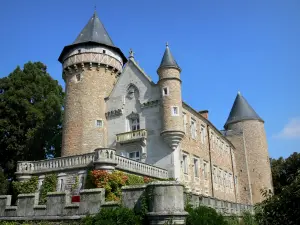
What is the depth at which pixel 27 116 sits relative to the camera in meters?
28.6

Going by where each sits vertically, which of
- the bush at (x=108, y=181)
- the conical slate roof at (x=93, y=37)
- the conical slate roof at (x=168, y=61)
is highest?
the conical slate roof at (x=93, y=37)

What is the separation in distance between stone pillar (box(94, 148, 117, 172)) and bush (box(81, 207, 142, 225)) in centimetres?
697

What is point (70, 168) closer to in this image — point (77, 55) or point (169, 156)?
point (169, 156)

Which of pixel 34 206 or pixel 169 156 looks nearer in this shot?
pixel 34 206

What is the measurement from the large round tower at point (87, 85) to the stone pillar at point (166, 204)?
48.5 feet

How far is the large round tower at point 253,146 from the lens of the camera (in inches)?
1479

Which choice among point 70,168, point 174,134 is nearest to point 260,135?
point 174,134

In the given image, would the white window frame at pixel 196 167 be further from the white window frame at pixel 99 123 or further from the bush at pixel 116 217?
the bush at pixel 116 217

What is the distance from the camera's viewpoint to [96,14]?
3020cm

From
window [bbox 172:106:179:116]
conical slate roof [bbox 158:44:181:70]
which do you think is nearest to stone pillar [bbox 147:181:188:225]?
window [bbox 172:106:179:116]

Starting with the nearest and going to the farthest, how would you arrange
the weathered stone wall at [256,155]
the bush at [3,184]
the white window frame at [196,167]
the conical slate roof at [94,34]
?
the bush at [3,184], the conical slate roof at [94,34], the white window frame at [196,167], the weathered stone wall at [256,155]

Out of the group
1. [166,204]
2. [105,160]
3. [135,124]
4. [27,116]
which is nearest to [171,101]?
[135,124]

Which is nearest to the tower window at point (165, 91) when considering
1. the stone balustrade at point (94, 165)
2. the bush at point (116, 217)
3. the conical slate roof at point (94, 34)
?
the stone balustrade at point (94, 165)

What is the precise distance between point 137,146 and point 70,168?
608 centimetres
